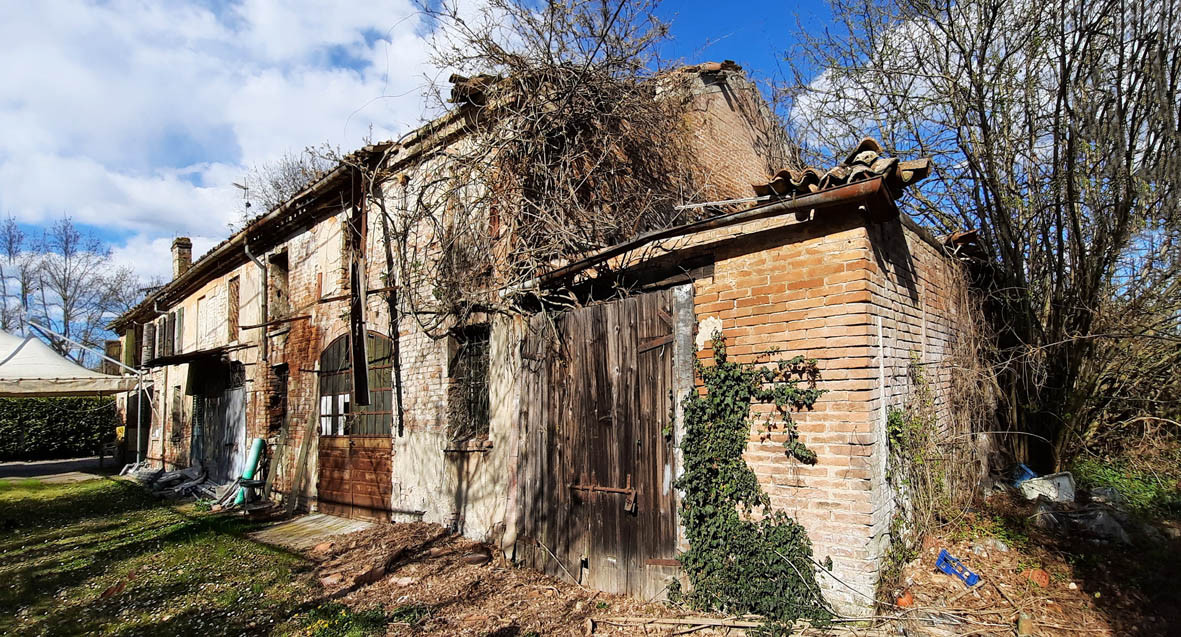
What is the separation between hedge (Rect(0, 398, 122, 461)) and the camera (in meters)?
23.9

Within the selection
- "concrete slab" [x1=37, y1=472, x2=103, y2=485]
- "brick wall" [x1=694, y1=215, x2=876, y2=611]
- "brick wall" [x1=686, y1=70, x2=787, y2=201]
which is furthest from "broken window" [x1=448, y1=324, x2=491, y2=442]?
"concrete slab" [x1=37, y1=472, x2=103, y2=485]

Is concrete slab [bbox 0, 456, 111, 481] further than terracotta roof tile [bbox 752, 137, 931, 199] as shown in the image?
Yes

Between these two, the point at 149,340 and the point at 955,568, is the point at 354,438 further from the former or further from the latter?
the point at 149,340

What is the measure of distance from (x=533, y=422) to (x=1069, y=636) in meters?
4.74

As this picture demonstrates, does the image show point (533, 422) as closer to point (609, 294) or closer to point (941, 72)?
point (609, 294)

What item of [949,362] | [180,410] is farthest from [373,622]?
[180,410]

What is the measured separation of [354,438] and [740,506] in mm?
6996

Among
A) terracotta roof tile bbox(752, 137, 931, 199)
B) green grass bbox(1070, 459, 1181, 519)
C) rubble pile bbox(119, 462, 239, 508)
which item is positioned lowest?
rubble pile bbox(119, 462, 239, 508)

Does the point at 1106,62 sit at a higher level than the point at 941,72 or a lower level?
lower

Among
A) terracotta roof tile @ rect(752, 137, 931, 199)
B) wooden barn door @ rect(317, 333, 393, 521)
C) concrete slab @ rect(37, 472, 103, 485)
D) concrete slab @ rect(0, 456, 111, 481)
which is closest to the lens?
terracotta roof tile @ rect(752, 137, 931, 199)

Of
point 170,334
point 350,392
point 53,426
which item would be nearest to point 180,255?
point 170,334

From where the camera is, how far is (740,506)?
15.8 ft

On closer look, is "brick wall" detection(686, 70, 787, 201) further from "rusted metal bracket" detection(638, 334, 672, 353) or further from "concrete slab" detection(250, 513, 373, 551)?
"concrete slab" detection(250, 513, 373, 551)

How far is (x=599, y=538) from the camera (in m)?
5.88
